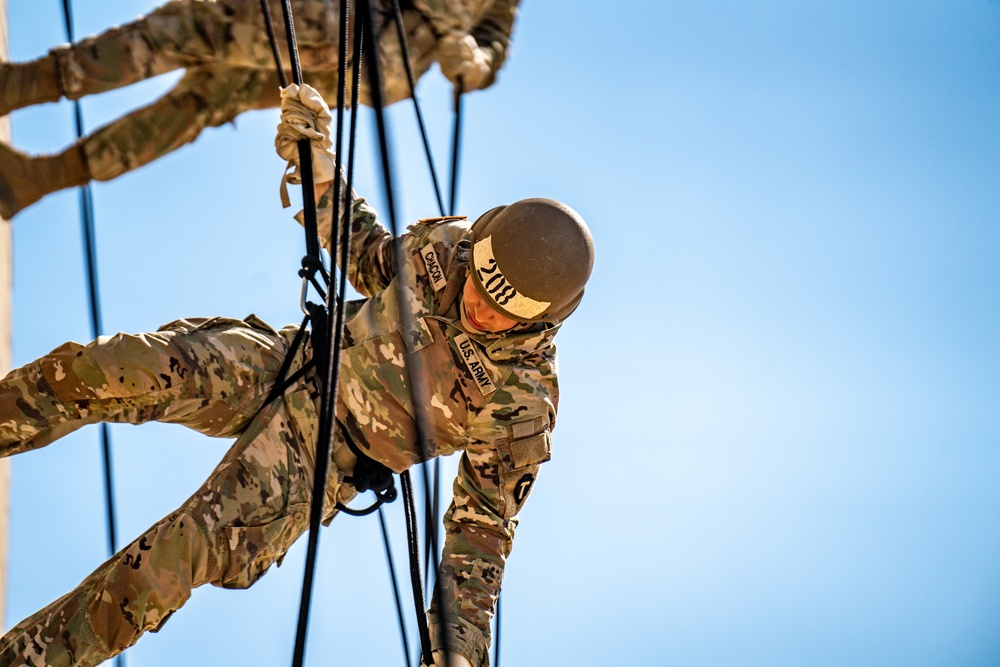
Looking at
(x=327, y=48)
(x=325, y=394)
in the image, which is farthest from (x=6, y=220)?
(x=325, y=394)

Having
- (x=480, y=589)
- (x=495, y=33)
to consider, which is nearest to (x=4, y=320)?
(x=495, y=33)

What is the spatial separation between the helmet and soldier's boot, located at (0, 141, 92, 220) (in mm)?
4047

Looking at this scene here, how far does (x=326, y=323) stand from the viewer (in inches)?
178

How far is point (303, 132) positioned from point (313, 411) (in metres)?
1.00

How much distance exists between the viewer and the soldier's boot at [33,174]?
7.59 meters

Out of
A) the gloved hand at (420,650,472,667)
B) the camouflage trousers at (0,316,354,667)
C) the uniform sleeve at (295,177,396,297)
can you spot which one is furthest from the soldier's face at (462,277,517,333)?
the gloved hand at (420,650,472,667)

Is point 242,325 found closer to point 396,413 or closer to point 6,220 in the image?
point 396,413

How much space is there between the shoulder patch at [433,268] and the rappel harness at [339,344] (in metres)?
0.16

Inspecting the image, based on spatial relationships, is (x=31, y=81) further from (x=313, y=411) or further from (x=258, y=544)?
(x=258, y=544)

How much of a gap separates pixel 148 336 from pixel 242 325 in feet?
1.49

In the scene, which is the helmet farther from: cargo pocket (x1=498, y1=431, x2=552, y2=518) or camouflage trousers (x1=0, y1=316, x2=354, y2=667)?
camouflage trousers (x1=0, y1=316, x2=354, y2=667)

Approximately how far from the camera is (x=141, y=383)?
14.2ft

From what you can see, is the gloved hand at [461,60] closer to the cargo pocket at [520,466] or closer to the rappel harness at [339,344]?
the rappel harness at [339,344]

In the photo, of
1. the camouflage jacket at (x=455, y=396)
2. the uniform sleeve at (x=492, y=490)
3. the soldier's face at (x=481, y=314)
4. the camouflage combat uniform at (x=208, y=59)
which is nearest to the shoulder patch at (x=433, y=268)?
the camouflage jacket at (x=455, y=396)
